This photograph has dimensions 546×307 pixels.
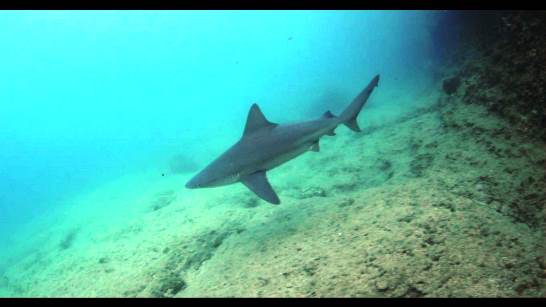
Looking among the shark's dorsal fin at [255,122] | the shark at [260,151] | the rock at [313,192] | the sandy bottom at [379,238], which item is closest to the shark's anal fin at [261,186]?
the shark at [260,151]

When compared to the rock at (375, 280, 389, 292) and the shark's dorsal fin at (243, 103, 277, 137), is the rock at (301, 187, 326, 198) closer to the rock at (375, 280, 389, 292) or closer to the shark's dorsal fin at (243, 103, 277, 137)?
the shark's dorsal fin at (243, 103, 277, 137)

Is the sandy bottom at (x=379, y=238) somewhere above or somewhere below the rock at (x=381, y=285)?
above

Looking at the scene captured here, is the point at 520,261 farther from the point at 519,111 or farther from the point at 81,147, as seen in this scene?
the point at 81,147

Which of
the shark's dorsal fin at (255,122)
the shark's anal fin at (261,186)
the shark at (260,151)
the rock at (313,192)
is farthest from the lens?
the rock at (313,192)

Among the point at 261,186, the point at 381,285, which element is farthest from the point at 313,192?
the point at 381,285

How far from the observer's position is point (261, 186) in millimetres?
6148

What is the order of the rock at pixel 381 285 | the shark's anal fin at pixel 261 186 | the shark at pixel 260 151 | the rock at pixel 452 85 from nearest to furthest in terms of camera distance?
the rock at pixel 381 285, the shark's anal fin at pixel 261 186, the shark at pixel 260 151, the rock at pixel 452 85

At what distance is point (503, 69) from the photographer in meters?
8.63

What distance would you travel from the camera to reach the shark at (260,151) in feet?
21.0

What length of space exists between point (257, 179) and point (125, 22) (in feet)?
592

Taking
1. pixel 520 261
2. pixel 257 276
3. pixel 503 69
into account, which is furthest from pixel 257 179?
pixel 503 69

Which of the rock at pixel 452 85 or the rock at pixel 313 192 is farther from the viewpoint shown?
the rock at pixel 452 85

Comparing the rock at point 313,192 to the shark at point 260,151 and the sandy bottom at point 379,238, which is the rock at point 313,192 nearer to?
the sandy bottom at point 379,238

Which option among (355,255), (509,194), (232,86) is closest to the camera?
(355,255)
